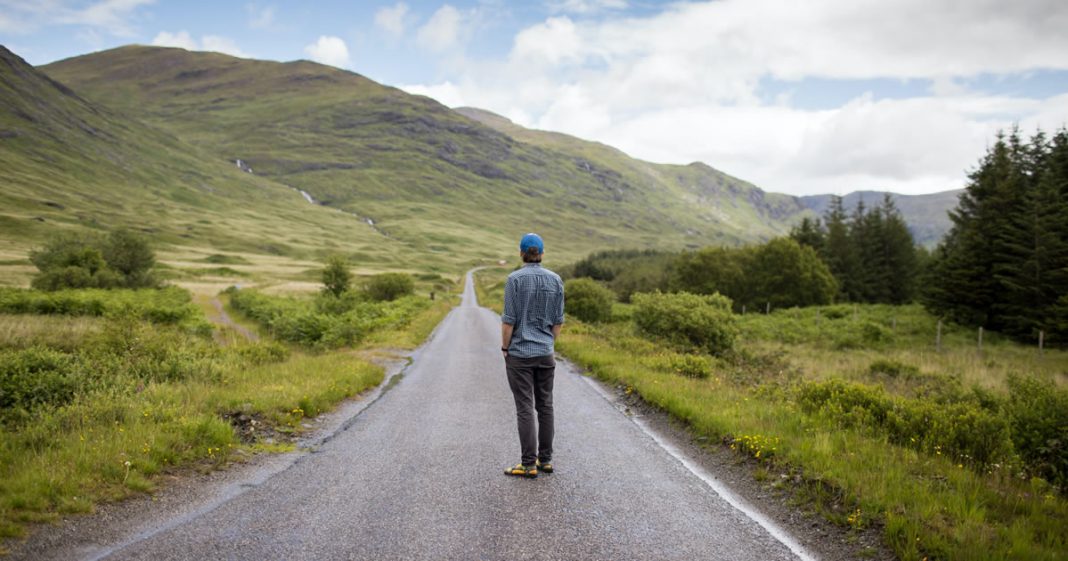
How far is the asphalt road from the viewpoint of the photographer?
479 centimetres

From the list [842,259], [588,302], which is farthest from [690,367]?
[842,259]

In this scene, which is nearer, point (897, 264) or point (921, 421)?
point (921, 421)

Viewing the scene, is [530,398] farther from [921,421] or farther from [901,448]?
[921,421]

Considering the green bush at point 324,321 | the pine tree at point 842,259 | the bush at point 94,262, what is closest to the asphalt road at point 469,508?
the green bush at point 324,321

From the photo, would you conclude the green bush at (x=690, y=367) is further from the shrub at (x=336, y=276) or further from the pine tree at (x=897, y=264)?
the pine tree at (x=897, y=264)

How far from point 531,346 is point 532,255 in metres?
1.13

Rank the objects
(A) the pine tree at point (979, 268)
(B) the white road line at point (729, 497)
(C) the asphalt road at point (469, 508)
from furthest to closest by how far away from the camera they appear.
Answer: (A) the pine tree at point (979, 268)
(B) the white road line at point (729, 497)
(C) the asphalt road at point (469, 508)

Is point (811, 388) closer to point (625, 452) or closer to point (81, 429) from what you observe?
point (625, 452)

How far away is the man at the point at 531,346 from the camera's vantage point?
7.03m

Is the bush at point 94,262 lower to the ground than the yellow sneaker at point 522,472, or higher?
higher

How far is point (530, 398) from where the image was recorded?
23.5 ft

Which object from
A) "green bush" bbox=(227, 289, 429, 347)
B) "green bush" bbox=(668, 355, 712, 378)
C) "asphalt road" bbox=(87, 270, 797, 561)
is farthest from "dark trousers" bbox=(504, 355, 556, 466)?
"green bush" bbox=(227, 289, 429, 347)

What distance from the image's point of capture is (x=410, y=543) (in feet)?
16.0

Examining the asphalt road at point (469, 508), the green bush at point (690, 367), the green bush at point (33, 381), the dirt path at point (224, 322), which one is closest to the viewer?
the asphalt road at point (469, 508)
